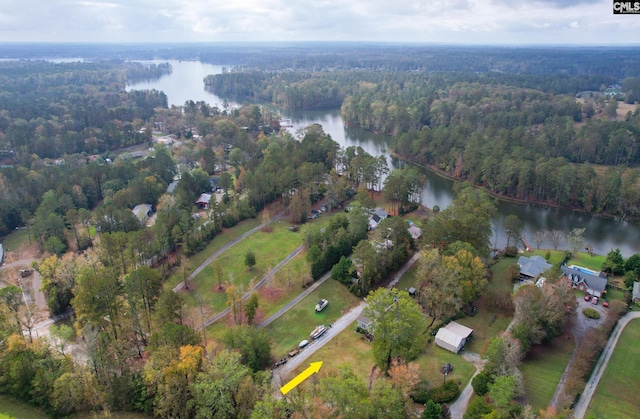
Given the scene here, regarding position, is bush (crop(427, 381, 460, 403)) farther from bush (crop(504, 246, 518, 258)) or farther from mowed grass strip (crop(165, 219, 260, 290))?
mowed grass strip (crop(165, 219, 260, 290))

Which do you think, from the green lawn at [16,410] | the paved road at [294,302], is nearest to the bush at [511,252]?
the paved road at [294,302]

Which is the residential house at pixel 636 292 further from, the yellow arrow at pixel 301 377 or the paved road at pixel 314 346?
the yellow arrow at pixel 301 377

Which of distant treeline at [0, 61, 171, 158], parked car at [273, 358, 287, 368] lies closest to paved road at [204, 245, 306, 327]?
parked car at [273, 358, 287, 368]

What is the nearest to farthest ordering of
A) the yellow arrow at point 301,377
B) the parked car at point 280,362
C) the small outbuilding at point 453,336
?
the yellow arrow at point 301,377
the parked car at point 280,362
the small outbuilding at point 453,336

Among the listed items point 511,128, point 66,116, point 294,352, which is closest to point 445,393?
point 294,352

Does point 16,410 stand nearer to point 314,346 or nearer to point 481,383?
point 314,346

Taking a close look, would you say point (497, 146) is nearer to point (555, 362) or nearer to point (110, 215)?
point (555, 362)
